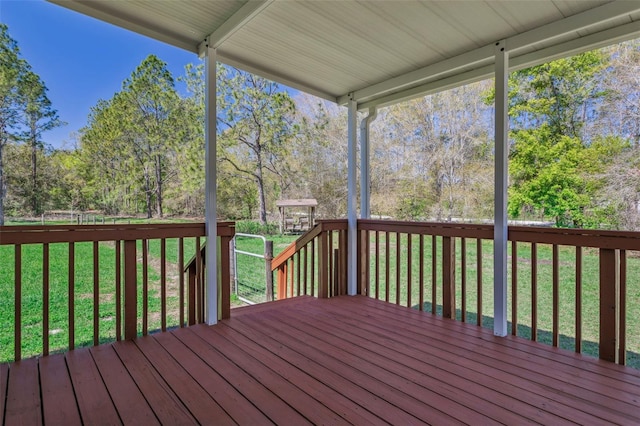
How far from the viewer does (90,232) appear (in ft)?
7.70

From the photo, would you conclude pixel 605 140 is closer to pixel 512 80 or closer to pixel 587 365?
pixel 512 80

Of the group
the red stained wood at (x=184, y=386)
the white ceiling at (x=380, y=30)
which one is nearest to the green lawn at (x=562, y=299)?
the white ceiling at (x=380, y=30)

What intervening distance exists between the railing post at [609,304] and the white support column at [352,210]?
7.58 feet

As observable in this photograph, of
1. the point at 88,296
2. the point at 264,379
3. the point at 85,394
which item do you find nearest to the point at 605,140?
the point at 264,379

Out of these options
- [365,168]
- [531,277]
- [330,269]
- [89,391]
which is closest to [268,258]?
[330,269]

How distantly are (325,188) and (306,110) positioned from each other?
301 centimetres

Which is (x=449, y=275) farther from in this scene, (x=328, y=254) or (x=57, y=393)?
(x=57, y=393)

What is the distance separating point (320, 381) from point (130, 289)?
5.64 ft

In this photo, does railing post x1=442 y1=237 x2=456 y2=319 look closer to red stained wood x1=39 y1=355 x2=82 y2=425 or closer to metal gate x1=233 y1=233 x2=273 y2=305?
metal gate x1=233 y1=233 x2=273 y2=305

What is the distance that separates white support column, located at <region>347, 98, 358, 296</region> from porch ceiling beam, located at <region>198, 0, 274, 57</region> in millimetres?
1786

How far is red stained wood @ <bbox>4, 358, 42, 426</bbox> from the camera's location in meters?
1.50

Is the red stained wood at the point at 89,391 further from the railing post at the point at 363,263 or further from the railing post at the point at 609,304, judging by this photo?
the railing post at the point at 609,304

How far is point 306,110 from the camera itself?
1120 cm

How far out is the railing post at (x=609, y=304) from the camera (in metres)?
2.15
